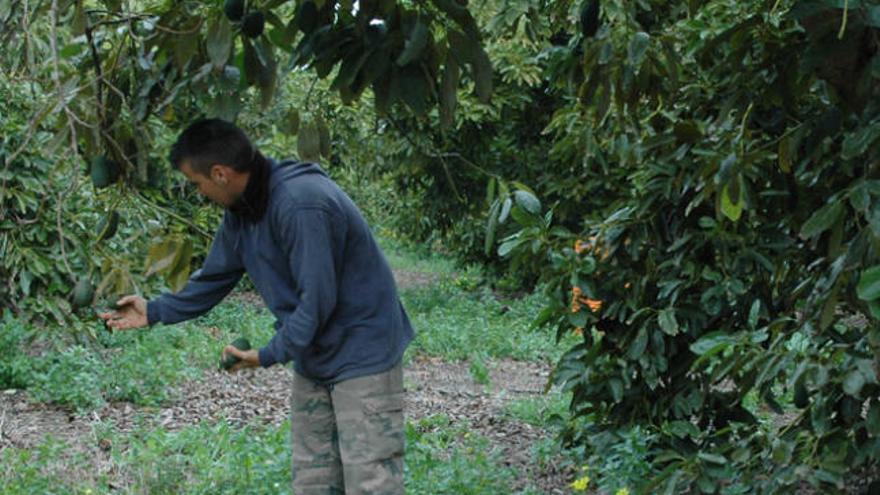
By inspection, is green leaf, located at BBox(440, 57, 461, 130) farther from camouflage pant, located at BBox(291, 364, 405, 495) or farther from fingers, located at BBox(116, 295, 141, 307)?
fingers, located at BBox(116, 295, 141, 307)

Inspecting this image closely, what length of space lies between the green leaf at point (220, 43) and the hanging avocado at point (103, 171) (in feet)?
1.52

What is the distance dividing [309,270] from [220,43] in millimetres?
777

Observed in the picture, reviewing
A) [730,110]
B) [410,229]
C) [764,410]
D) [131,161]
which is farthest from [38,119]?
[410,229]

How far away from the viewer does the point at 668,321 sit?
408 centimetres

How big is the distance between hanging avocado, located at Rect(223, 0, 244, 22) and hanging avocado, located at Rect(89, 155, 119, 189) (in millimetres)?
516

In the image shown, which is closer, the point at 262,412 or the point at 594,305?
the point at 594,305

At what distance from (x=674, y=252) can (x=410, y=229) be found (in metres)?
9.02

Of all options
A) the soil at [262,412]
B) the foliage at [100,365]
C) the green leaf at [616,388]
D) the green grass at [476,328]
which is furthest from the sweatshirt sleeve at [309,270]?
the green grass at [476,328]

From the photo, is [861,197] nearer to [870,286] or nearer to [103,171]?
[870,286]

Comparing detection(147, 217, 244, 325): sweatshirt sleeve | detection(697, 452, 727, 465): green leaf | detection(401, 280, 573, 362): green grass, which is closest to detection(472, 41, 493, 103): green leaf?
detection(147, 217, 244, 325): sweatshirt sleeve

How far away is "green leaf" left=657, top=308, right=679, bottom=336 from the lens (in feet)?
13.3

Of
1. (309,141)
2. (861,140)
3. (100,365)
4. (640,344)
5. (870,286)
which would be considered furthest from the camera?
(100,365)

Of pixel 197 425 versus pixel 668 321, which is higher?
pixel 668 321

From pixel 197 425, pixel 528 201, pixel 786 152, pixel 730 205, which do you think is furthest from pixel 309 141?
pixel 197 425
